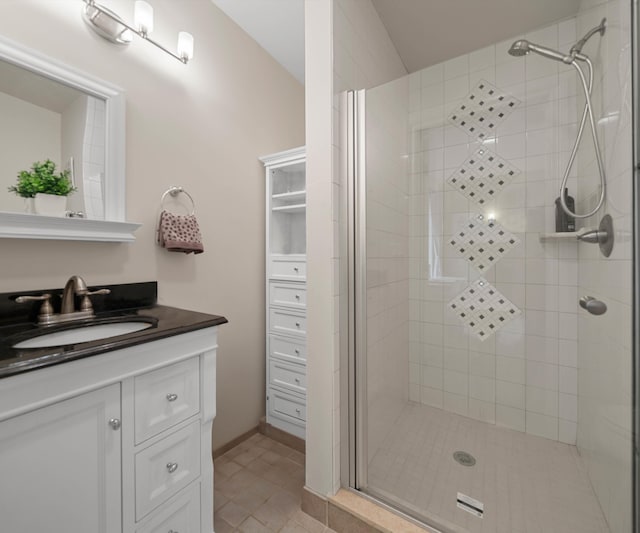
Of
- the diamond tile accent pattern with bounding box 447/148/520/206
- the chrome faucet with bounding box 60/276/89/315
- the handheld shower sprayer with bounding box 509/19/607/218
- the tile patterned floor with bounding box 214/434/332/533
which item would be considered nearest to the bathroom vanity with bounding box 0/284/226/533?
the chrome faucet with bounding box 60/276/89/315

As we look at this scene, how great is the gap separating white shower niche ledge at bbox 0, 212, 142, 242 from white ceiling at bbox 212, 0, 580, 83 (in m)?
1.47

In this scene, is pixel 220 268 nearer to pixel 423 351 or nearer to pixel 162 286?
pixel 162 286

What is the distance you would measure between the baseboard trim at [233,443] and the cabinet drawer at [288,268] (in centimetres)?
100

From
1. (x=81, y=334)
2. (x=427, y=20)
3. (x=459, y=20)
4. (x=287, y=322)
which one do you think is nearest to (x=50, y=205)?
(x=81, y=334)

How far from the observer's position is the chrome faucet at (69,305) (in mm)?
1018

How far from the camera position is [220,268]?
1.73m

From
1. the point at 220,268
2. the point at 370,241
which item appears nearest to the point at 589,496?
the point at 370,241

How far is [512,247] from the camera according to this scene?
127 centimetres

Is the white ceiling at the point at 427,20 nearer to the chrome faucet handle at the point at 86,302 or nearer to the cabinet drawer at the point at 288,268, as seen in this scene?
the cabinet drawer at the point at 288,268

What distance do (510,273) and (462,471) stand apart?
0.92m

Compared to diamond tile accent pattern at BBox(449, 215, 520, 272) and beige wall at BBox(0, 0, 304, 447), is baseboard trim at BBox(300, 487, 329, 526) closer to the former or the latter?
beige wall at BBox(0, 0, 304, 447)

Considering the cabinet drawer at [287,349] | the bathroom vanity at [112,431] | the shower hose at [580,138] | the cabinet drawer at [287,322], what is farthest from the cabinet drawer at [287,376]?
the shower hose at [580,138]

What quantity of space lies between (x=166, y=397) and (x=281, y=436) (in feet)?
3.69

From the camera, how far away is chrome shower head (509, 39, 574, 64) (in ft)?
3.94
